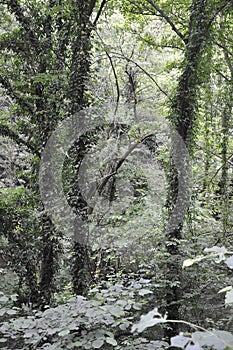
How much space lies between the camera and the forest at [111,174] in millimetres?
3301

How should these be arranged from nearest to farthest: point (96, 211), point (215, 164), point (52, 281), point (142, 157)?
point (52, 281) < point (96, 211) < point (215, 164) < point (142, 157)

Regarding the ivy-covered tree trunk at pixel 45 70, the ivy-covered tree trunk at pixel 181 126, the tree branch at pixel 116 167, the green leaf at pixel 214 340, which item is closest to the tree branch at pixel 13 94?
the ivy-covered tree trunk at pixel 45 70

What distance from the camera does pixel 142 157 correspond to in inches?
242

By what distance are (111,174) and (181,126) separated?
1807mm

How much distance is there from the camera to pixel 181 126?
3.55 metres

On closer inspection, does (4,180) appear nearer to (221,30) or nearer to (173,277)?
(173,277)

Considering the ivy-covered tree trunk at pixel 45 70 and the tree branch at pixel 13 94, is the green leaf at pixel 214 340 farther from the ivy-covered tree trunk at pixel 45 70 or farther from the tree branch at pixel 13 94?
the tree branch at pixel 13 94

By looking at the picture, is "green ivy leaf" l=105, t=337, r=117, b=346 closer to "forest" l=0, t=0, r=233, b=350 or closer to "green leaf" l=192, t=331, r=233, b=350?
"forest" l=0, t=0, r=233, b=350

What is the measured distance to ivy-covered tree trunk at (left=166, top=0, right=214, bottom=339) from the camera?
3275 millimetres

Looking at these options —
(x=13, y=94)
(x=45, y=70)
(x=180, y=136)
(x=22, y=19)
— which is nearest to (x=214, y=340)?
(x=180, y=136)

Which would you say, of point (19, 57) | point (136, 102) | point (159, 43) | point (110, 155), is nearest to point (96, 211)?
point (110, 155)

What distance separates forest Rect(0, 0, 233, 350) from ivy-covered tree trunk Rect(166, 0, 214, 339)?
1 centimetres

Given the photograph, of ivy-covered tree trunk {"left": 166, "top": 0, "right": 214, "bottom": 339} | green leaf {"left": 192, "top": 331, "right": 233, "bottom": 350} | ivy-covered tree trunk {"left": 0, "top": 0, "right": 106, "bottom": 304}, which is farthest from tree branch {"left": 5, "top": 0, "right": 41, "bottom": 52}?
green leaf {"left": 192, "top": 331, "right": 233, "bottom": 350}

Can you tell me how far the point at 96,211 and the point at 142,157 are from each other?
1509 mm
